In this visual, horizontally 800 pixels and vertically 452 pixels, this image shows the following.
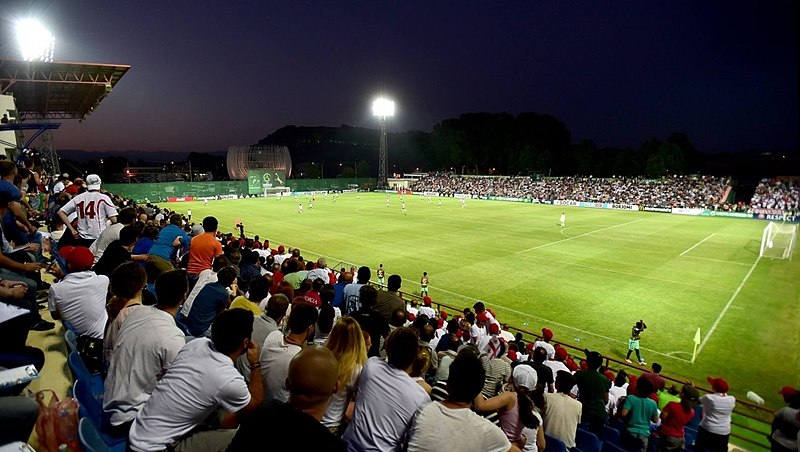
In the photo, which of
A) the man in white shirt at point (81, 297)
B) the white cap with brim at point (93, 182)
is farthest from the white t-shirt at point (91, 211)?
the man in white shirt at point (81, 297)

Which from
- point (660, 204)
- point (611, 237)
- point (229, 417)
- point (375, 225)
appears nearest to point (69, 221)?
point (229, 417)

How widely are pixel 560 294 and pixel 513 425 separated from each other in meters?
16.4

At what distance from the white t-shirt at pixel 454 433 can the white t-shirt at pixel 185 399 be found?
138 centimetres

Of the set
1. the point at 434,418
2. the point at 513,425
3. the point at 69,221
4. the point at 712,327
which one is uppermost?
the point at 69,221

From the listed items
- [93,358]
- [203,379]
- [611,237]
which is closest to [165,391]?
[203,379]

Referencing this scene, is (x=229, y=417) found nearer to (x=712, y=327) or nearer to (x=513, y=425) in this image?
(x=513, y=425)

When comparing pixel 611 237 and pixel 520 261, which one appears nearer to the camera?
pixel 520 261

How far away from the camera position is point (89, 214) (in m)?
9.45

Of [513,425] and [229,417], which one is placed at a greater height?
[229,417]

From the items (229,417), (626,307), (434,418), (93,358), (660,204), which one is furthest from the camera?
(660,204)

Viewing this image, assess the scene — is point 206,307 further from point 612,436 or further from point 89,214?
point 612,436

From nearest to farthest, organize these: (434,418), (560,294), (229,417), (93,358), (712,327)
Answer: (434,418)
(229,417)
(93,358)
(712,327)
(560,294)

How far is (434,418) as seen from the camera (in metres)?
2.97

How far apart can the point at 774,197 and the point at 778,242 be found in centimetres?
1871
